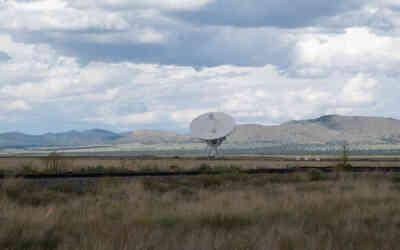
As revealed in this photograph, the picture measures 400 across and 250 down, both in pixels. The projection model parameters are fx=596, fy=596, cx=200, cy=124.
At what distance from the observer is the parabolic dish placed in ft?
292

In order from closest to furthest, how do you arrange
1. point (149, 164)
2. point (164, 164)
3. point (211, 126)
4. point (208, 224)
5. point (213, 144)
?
point (208, 224), point (149, 164), point (164, 164), point (211, 126), point (213, 144)

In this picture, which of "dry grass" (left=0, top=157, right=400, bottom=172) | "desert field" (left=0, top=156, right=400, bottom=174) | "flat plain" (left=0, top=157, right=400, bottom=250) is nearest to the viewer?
"flat plain" (left=0, top=157, right=400, bottom=250)

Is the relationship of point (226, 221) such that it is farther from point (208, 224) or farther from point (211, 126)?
point (211, 126)

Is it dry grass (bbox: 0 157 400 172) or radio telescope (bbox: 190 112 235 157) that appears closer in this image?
dry grass (bbox: 0 157 400 172)

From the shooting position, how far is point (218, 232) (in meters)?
12.3

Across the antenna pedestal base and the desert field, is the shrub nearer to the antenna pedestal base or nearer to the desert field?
the desert field

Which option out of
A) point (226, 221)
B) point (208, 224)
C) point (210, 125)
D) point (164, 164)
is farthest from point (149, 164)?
point (208, 224)

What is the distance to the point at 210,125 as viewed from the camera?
294ft

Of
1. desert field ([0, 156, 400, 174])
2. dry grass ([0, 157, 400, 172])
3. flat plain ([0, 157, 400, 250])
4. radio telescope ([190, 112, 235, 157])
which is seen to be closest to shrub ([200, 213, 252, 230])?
flat plain ([0, 157, 400, 250])

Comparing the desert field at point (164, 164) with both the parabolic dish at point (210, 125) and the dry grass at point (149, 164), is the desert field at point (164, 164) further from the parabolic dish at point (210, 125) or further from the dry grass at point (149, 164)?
the parabolic dish at point (210, 125)

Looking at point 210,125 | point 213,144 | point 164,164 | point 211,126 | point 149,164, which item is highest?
point 210,125

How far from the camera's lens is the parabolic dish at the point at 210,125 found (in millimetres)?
89000

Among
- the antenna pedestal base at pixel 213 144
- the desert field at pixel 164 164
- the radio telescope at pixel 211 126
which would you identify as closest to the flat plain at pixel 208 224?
the desert field at pixel 164 164

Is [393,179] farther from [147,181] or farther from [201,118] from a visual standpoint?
[201,118]
